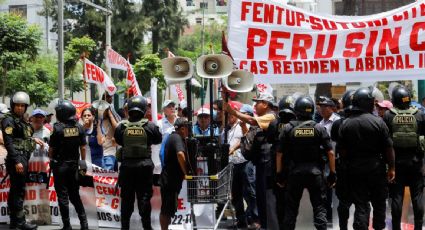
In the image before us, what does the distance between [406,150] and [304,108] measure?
146 centimetres

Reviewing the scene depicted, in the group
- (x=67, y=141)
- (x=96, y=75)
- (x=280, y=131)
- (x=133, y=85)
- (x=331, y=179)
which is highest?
(x=96, y=75)

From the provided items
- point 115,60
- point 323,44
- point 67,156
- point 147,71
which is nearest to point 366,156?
point 323,44

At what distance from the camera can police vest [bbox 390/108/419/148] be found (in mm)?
9500

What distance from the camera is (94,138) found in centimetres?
1202

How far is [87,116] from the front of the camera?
12234 millimetres

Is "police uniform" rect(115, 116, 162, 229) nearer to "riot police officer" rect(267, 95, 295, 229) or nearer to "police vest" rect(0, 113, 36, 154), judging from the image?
"riot police officer" rect(267, 95, 295, 229)

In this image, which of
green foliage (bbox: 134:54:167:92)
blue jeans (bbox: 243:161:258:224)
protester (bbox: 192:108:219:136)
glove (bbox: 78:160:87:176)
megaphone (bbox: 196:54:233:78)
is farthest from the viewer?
green foliage (bbox: 134:54:167:92)

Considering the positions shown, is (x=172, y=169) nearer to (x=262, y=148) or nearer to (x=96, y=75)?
(x=262, y=148)

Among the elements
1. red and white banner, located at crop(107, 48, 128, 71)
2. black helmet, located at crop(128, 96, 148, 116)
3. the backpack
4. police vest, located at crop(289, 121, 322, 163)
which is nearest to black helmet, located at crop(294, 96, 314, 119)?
police vest, located at crop(289, 121, 322, 163)

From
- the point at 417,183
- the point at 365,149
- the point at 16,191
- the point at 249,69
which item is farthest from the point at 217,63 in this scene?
the point at 16,191

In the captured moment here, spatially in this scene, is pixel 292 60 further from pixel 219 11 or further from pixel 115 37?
pixel 219 11

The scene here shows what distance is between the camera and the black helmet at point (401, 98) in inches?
378

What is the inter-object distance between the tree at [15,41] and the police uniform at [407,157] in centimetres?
2704

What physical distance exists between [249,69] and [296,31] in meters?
0.81
